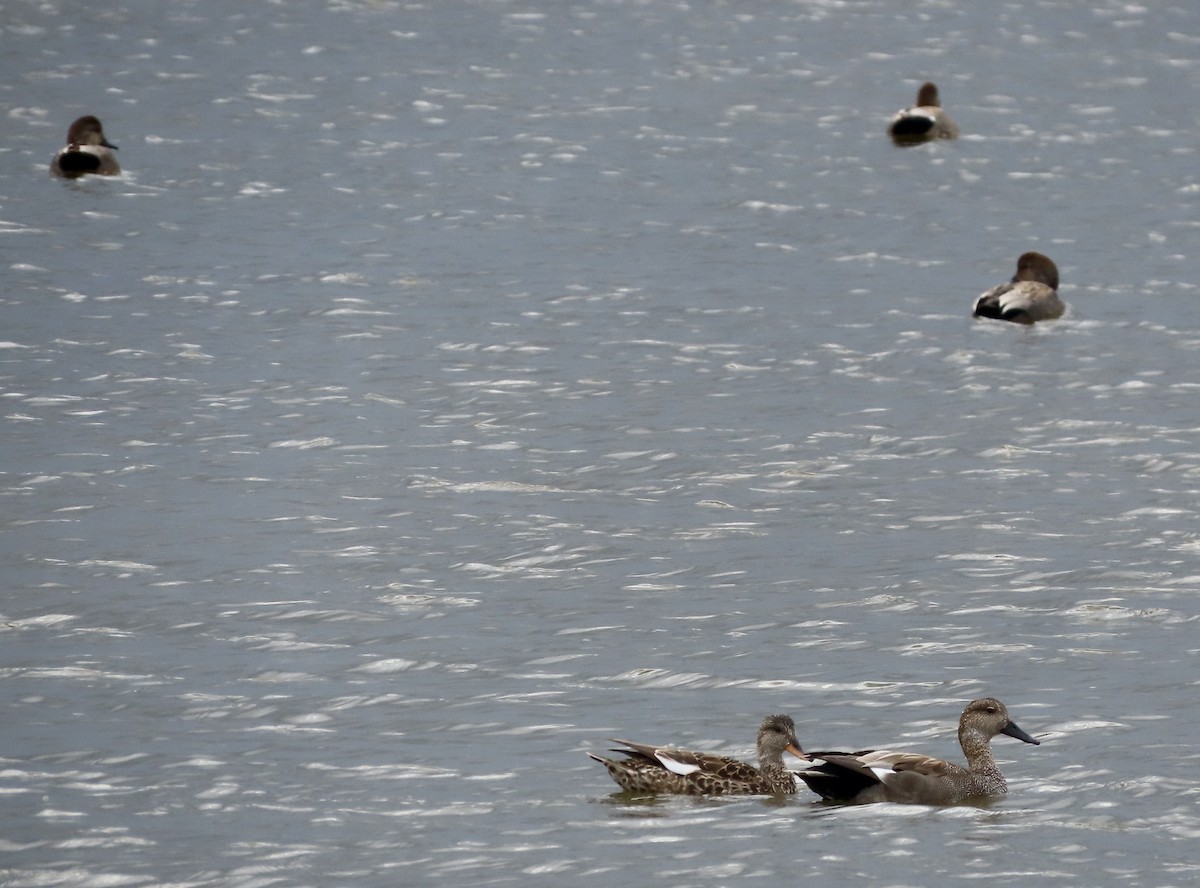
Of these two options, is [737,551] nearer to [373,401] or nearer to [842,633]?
[842,633]

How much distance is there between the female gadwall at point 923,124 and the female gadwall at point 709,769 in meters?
26.2

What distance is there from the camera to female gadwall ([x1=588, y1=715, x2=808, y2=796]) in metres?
12.3

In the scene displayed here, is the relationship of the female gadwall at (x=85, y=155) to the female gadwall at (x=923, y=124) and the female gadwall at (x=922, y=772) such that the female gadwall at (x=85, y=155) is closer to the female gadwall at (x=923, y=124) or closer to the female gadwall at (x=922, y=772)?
the female gadwall at (x=923, y=124)

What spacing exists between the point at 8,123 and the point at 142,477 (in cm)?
2189

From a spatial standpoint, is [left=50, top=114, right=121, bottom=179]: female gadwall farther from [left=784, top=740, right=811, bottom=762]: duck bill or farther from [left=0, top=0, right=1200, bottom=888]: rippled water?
[left=784, top=740, right=811, bottom=762]: duck bill

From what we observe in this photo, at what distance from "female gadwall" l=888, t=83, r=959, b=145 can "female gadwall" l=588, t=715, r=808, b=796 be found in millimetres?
26159

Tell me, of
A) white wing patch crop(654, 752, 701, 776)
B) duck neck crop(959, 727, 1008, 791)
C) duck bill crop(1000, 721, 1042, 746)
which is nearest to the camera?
white wing patch crop(654, 752, 701, 776)

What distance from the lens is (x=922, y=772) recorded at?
1239 cm

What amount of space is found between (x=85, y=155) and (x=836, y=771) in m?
23.6

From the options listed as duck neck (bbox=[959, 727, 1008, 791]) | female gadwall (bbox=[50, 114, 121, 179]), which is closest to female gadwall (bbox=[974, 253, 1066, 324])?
duck neck (bbox=[959, 727, 1008, 791])

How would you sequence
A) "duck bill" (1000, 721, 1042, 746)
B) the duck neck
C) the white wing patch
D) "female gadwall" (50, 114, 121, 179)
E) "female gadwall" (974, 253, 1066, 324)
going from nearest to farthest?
the white wing patch, the duck neck, "duck bill" (1000, 721, 1042, 746), "female gadwall" (974, 253, 1066, 324), "female gadwall" (50, 114, 121, 179)

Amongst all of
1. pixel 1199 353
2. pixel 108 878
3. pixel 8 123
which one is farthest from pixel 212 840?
pixel 8 123

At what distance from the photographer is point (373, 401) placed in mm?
21672

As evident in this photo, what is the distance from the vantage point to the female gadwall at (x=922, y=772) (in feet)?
40.5
